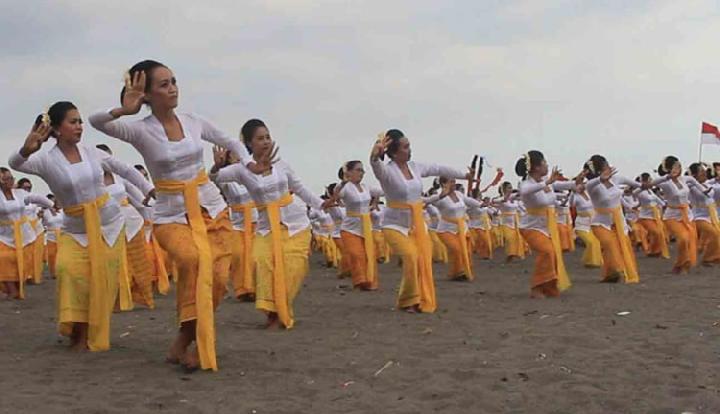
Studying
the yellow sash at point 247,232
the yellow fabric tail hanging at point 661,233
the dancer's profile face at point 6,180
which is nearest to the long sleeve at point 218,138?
the yellow sash at point 247,232

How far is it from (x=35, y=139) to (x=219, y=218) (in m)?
1.54

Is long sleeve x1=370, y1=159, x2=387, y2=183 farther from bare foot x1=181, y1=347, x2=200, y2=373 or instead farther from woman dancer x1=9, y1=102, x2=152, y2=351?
bare foot x1=181, y1=347, x2=200, y2=373

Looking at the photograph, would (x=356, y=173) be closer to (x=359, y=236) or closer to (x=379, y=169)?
(x=359, y=236)

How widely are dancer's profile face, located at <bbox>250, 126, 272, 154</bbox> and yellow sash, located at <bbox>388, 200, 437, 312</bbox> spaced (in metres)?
2.32

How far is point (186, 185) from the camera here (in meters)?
6.27

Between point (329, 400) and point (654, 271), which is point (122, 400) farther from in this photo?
point (654, 271)

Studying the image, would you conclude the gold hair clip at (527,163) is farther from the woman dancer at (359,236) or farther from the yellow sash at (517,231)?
the yellow sash at (517,231)

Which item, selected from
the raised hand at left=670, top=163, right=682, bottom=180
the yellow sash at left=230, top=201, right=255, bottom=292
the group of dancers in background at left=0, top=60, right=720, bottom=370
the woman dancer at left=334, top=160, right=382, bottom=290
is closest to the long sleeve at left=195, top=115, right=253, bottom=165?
the group of dancers in background at left=0, top=60, right=720, bottom=370

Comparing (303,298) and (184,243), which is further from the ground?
(184,243)

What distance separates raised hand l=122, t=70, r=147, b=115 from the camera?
19.4 ft

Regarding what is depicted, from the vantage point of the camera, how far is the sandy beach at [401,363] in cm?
517

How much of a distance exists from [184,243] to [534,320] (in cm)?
409

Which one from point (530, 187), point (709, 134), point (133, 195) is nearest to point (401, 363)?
point (133, 195)

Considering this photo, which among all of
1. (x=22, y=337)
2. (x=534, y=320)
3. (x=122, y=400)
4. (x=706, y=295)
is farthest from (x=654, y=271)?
(x=122, y=400)
